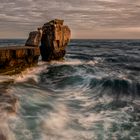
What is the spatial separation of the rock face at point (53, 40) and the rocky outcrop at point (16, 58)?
665cm

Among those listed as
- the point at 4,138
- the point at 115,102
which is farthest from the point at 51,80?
the point at 4,138

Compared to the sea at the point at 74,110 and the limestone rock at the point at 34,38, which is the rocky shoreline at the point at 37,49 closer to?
the limestone rock at the point at 34,38

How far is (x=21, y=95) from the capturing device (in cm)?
2139

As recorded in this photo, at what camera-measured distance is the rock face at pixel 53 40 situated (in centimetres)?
4528

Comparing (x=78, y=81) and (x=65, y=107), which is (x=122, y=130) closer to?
(x=65, y=107)

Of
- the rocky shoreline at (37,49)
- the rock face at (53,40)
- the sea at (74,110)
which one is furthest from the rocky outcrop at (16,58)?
the rock face at (53,40)

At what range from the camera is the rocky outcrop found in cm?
3184

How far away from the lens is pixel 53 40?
148 ft

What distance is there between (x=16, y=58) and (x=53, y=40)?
12.0m

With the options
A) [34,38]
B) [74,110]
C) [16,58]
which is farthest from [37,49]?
[74,110]

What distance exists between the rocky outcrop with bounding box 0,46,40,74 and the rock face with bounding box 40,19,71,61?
21.8 ft

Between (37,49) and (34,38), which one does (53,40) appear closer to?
(34,38)

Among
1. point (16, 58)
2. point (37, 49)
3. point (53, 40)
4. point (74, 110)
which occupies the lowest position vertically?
point (74, 110)

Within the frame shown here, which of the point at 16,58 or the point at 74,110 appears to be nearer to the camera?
the point at 74,110
